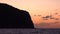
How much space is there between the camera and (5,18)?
3791 mm

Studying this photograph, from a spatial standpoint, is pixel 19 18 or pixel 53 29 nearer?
pixel 53 29
